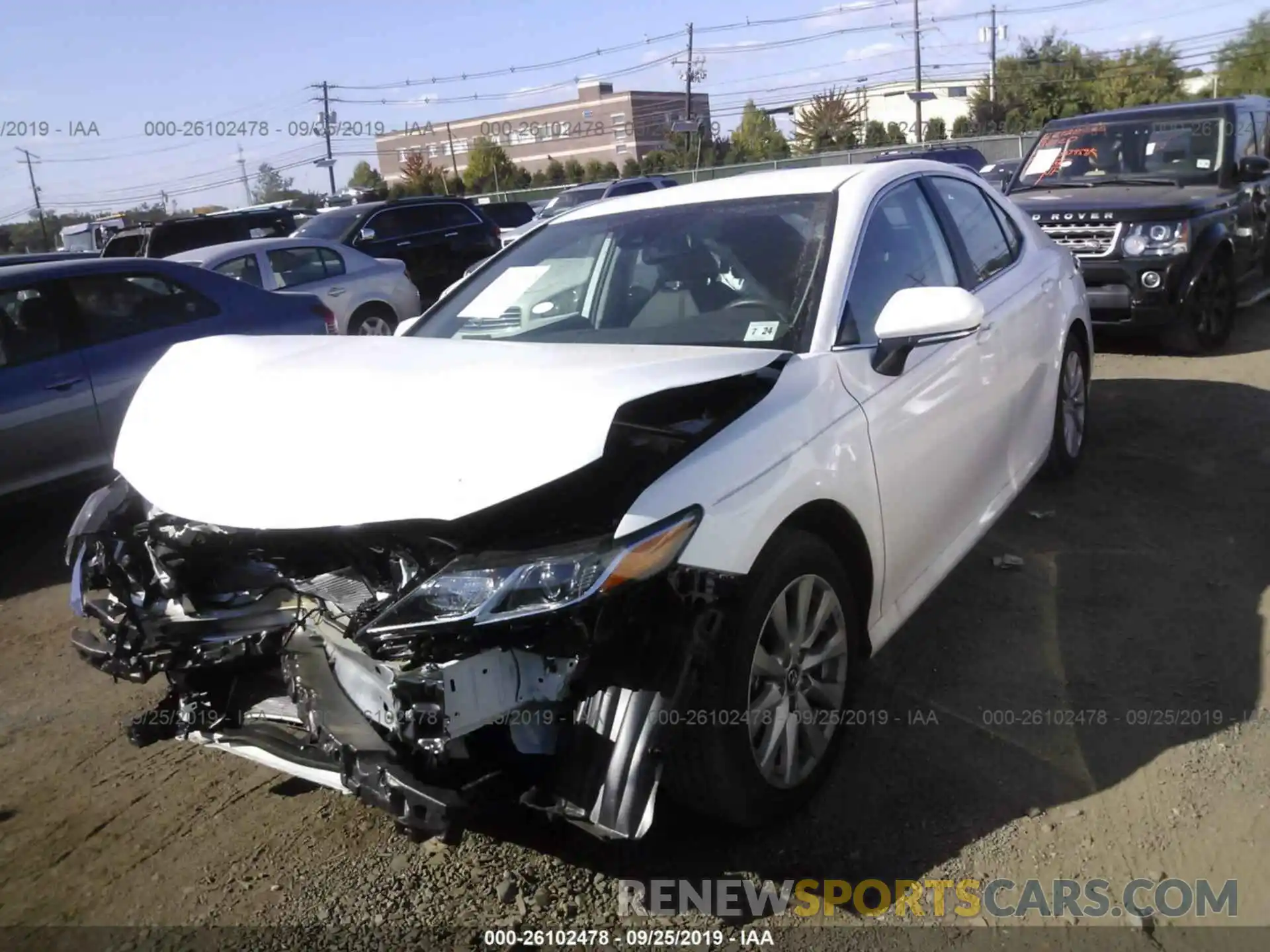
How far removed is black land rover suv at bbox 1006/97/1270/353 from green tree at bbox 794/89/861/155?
51.6 m

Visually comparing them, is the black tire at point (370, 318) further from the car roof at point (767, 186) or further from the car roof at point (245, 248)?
the car roof at point (767, 186)

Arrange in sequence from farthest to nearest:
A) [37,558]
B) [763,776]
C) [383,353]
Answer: [37,558], [383,353], [763,776]

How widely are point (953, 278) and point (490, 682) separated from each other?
2.63 meters

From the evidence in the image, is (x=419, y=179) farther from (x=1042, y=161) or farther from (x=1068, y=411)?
(x=1068, y=411)

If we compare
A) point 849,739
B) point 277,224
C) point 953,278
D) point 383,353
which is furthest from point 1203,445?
point 277,224

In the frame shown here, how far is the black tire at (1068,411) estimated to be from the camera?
5156 millimetres

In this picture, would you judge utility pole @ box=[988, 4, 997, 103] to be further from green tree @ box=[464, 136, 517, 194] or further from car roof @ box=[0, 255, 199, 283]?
car roof @ box=[0, 255, 199, 283]

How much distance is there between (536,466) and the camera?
2369 mm

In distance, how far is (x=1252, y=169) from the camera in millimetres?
8656

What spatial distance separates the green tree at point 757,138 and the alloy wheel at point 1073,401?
49335 mm

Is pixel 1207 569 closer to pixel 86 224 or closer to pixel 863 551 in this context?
pixel 863 551

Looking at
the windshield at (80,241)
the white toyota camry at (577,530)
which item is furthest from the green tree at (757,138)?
the white toyota camry at (577,530)

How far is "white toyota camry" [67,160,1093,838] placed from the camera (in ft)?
7.69
